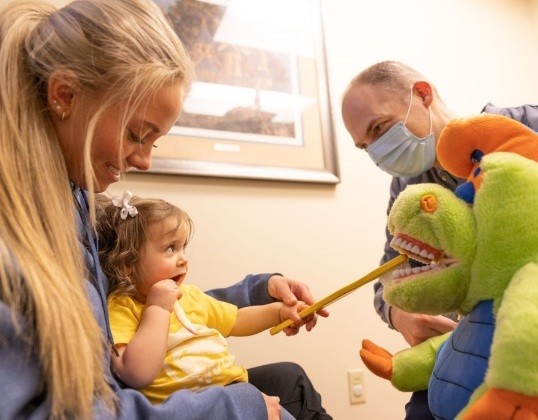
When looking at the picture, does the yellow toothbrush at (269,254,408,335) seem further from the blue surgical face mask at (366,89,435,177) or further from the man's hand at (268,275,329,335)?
the blue surgical face mask at (366,89,435,177)

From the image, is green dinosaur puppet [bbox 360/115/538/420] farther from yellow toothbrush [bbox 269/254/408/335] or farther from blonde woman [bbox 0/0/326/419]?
blonde woman [bbox 0/0/326/419]

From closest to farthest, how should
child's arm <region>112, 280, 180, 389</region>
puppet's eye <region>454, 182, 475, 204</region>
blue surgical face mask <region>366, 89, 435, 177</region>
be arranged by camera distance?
1. puppet's eye <region>454, 182, 475, 204</region>
2. child's arm <region>112, 280, 180, 389</region>
3. blue surgical face mask <region>366, 89, 435, 177</region>

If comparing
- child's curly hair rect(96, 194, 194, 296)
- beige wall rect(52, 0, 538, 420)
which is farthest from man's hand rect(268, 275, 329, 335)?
beige wall rect(52, 0, 538, 420)

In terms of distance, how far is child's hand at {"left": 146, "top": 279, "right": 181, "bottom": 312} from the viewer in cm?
86

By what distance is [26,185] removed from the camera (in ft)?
2.02

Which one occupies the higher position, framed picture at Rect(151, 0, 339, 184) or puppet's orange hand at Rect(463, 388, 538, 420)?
framed picture at Rect(151, 0, 339, 184)

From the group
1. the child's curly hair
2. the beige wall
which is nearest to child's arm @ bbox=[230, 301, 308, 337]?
the child's curly hair

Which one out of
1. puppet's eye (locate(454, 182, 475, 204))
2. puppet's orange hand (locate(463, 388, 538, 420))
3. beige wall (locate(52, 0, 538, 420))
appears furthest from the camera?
beige wall (locate(52, 0, 538, 420))

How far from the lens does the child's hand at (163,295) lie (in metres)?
0.86

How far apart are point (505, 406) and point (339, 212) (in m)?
1.22

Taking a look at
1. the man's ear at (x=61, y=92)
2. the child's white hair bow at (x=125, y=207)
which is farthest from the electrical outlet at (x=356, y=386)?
the man's ear at (x=61, y=92)

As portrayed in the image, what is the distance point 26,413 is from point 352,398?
1.20 metres

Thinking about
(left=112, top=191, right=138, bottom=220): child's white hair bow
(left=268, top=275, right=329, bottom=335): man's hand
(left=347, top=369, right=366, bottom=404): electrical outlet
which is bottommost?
(left=347, top=369, right=366, bottom=404): electrical outlet

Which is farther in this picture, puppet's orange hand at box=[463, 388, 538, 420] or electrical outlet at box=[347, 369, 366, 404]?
electrical outlet at box=[347, 369, 366, 404]
